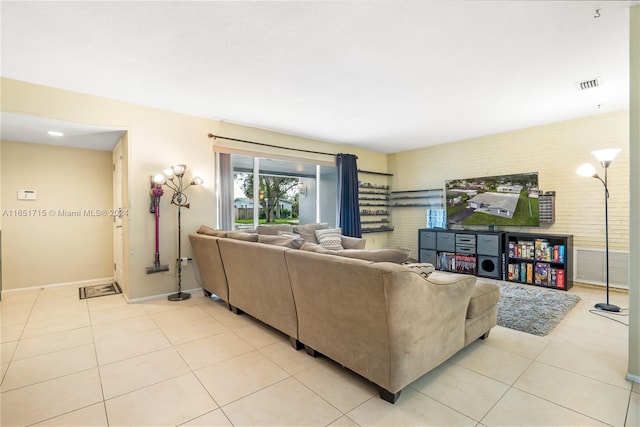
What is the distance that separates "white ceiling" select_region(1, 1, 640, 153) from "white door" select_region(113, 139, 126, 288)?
1.21 metres

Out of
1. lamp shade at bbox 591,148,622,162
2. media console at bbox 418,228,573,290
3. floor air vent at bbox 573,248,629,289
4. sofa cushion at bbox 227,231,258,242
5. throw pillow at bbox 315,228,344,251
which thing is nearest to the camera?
sofa cushion at bbox 227,231,258,242

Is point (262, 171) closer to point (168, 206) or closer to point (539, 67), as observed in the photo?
point (168, 206)

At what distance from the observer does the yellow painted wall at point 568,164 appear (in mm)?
4102

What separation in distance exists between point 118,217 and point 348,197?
152 inches

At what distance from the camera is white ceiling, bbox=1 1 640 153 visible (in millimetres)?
2053

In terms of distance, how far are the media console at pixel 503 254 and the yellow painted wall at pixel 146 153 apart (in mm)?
4022

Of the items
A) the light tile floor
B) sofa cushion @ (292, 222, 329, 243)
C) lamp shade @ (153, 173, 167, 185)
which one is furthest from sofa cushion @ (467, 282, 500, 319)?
lamp shade @ (153, 173, 167, 185)

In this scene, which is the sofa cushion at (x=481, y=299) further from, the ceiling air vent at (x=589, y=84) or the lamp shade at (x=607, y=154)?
the ceiling air vent at (x=589, y=84)

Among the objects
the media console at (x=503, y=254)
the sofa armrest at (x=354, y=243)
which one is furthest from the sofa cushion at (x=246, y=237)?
the media console at (x=503, y=254)

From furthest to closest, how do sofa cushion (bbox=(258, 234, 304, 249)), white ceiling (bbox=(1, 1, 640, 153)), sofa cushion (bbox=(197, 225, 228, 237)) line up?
sofa cushion (bbox=(197, 225, 228, 237)) < sofa cushion (bbox=(258, 234, 304, 249)) < white ceiling (bbox=(1, 1, 640, 153))

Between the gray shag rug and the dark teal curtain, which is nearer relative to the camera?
the gray shag rug

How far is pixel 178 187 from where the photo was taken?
401 cm

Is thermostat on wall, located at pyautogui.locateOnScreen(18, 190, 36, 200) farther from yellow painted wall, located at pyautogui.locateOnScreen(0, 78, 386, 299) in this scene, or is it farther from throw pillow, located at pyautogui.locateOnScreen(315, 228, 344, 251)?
throw pillow, located at pyautogui.locateOnScreen(315, 228, 344, 251)

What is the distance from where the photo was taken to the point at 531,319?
10.0 feet
